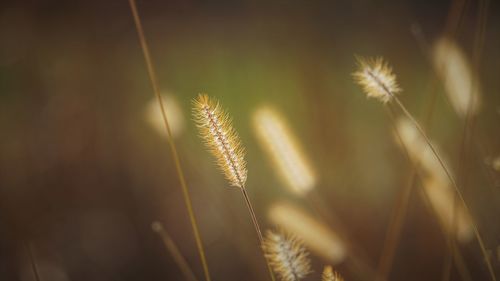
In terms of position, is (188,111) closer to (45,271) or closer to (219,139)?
(45,271)

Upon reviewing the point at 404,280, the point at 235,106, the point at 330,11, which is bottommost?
the point at 404,280

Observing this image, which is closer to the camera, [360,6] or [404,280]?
[404,280]

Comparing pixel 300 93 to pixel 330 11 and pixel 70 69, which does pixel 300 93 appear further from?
pixel 70 69

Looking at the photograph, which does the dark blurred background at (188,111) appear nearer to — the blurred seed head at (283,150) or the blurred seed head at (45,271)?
the blurred seed head at (45,271)

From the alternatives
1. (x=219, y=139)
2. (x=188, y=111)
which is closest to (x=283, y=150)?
(x=219, y=139)

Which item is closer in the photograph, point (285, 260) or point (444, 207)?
point (285, 260)

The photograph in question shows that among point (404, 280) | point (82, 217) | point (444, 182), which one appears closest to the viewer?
point (444, 182)

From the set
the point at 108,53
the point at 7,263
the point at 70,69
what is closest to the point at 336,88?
the point at 108,53

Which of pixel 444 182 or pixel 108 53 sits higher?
pixel 108 53

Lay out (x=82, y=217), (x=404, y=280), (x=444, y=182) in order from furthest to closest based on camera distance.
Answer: (x=82, y=217)
(x=404, y=280)
(x=444, y=182)
